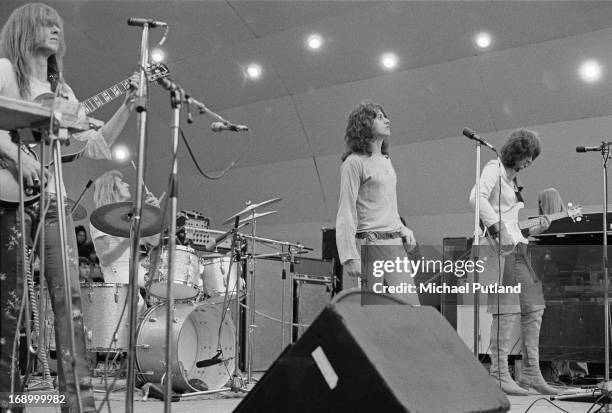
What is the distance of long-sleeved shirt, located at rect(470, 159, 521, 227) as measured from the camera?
4391 mm

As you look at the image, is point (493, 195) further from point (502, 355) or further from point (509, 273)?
point (502, 355)

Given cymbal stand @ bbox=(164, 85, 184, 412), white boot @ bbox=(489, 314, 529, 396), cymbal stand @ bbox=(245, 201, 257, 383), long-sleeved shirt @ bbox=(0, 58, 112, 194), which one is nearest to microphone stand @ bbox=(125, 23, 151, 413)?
cymbal stand @ bbox=(164, 85, 184, 412)

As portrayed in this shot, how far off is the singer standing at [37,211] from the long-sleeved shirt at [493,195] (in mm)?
2657

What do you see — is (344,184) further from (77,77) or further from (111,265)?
(77,77)

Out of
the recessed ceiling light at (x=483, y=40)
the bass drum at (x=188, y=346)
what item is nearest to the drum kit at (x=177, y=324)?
the bass drum at (x=188, y=346)

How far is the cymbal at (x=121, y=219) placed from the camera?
12.6 ft

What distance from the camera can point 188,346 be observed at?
195 inches

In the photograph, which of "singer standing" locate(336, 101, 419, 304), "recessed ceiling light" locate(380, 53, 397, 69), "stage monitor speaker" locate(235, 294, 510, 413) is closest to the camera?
"stage monitor speaker" locate(235, 294, 510, 413)

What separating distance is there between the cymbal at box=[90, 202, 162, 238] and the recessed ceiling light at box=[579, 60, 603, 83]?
4200 millimetres

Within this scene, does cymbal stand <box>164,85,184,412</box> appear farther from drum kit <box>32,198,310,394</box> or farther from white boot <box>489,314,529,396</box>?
white boot <box>489,314,529,396</box>

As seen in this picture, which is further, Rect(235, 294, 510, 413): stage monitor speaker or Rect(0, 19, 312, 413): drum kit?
Rect(0, 19, 312, 413): drum kit

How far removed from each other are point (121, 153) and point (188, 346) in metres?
4.43

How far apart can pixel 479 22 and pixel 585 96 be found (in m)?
1.19

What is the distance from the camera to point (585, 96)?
20.7 ft
